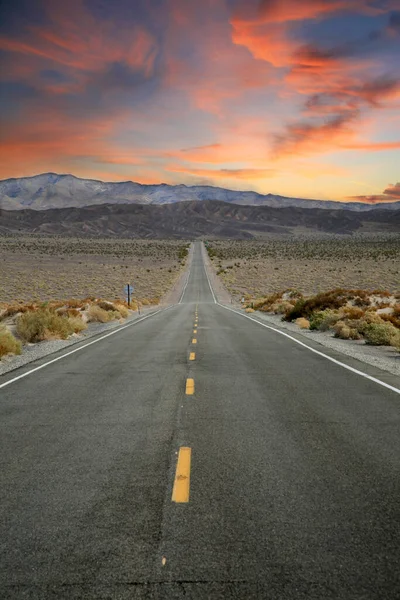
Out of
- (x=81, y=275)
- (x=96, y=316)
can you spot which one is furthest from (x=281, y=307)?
(x=81, y=275)

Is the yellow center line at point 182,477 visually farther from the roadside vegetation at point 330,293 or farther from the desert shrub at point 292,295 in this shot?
the desert shrub at point 292,295

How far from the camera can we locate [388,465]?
5281 mm

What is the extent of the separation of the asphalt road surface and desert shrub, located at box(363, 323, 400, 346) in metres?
7.90

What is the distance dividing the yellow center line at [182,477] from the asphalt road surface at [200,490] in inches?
0.8

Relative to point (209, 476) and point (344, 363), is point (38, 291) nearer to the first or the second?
point (344, 363)

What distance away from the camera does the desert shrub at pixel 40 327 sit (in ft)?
59.0

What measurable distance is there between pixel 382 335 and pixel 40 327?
13.5m

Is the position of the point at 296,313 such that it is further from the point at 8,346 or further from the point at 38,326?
the point at 8,346

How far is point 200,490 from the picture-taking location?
15.0ft

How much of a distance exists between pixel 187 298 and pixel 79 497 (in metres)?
52.9

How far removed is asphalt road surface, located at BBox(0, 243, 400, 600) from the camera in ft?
10.6

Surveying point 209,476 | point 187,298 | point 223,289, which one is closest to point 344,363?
point 209,476

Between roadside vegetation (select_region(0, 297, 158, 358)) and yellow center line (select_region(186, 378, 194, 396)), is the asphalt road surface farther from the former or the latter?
roadside vegetation (select_region(0, 297, 158, 358))

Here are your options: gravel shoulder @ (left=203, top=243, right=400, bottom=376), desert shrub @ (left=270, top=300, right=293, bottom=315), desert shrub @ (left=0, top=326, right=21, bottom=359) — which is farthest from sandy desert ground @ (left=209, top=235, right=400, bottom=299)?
desert shrub @ (left=0, top=326, right=21, bottom=359)
